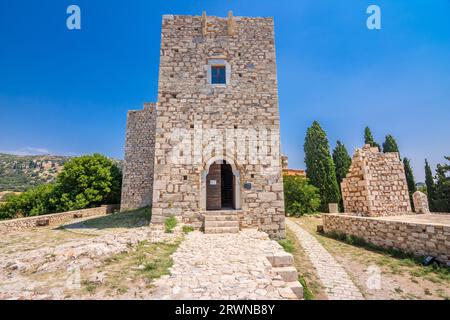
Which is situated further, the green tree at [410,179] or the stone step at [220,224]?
the green tree at [410,179]

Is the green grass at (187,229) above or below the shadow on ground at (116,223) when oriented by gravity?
above

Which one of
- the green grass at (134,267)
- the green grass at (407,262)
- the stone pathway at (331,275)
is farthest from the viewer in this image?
the green grass at (407,262)

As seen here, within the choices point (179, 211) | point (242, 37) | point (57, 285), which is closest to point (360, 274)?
point (179, 211)

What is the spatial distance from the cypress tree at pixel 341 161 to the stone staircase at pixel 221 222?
65.8 feet

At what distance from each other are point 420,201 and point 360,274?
38.2 feet

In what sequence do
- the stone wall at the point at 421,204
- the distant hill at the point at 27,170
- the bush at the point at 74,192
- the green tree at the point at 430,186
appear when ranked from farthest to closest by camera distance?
the distant hill at the point at 27,170, the green tree at the point at 430,186, the bush at the point at 74,192, the stone wall at the point at 421,204

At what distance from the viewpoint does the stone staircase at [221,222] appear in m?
7.57

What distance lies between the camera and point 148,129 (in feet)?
65.2

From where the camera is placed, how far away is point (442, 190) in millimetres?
18172

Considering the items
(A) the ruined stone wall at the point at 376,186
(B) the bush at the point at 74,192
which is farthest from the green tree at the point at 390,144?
(B) the bush at the point at 74,192

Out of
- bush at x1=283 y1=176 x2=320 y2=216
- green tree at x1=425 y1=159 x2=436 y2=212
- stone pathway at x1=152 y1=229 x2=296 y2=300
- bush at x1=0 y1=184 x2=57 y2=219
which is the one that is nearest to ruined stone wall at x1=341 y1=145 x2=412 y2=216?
bush at x1=283 y1=176 x2=320 y2=216

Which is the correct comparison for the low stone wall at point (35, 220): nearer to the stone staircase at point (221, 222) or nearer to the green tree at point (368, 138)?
the stone staircase at point (221, 222)

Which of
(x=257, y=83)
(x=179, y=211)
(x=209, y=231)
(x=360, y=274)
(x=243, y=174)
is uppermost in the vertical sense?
(x=257, y=83)

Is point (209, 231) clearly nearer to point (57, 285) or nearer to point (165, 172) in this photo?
point (165, 172)
